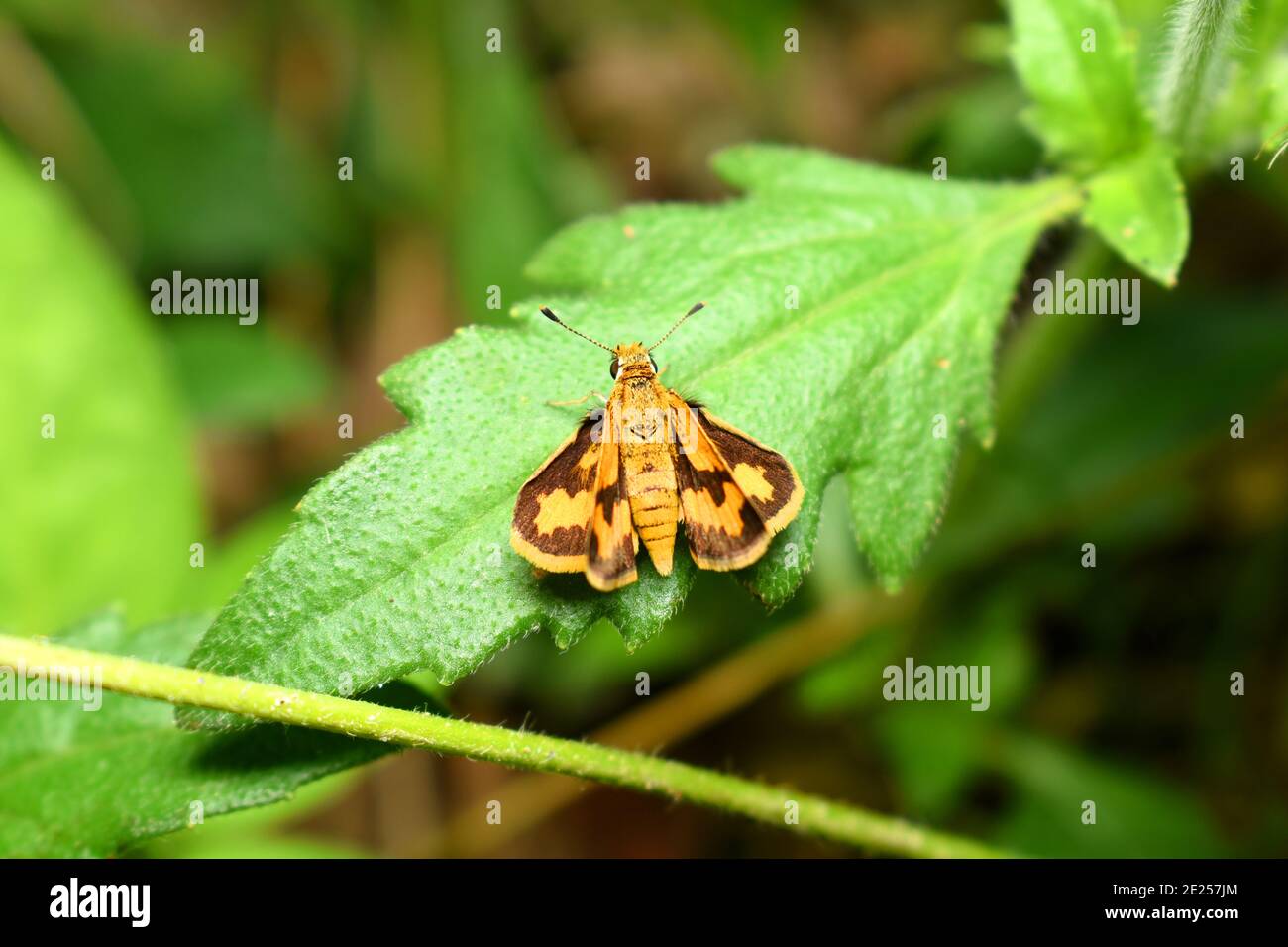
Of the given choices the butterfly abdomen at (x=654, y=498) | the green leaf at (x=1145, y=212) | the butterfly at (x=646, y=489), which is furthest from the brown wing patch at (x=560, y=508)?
the green leaf at (x=1145, y=212)

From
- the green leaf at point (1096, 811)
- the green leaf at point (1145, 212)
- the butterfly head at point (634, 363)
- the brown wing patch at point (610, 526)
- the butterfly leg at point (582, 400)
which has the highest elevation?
the green leaf at point (1145, 212)

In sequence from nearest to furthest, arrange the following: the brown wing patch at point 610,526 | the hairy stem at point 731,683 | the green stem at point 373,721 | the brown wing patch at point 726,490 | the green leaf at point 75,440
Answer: the green stem at point 373,721, the brown wing patch at point 610,526, the brown wing patch at point 726,490, the green leaf at point 75,440, the hairy stem at point 731,683

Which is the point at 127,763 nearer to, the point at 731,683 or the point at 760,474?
the point at 760,474

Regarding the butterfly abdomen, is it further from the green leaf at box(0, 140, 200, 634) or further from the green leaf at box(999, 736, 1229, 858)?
the green leaf at box(999, 736, 1229, 858)

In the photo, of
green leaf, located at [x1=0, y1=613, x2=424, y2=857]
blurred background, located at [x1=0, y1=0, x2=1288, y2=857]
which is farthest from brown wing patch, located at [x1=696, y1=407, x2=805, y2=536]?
blurred background, located at [x1=0, y1=0, x2=1288, y2=857]

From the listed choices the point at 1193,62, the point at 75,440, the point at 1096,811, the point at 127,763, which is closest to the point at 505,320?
the point at 75,440

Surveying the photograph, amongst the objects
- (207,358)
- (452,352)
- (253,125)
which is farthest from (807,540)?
(253,125)

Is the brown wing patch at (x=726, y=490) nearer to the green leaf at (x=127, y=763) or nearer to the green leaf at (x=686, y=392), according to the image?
the green leaf at (x=686, y=392)
